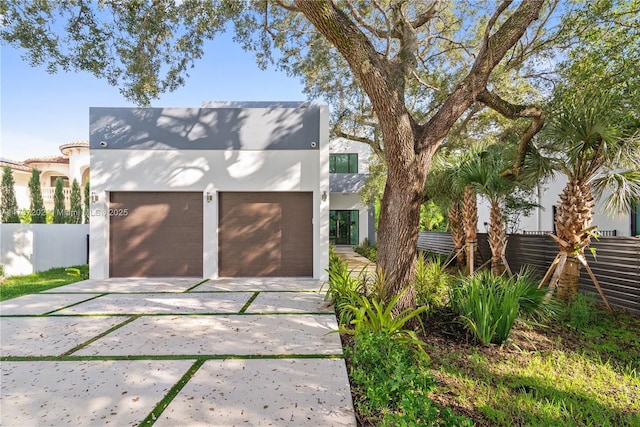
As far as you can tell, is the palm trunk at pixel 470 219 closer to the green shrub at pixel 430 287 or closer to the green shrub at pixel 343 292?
the green shrub at pixel 430 287

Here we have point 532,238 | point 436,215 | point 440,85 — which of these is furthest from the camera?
point 436,215

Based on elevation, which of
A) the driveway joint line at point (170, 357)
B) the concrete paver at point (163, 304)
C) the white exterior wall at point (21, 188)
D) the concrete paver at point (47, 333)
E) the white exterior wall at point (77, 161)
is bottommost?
the concrete paver at point (163, 304)

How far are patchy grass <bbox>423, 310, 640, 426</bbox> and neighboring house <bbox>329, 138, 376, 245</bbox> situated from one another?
1516 centimetres

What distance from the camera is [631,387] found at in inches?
122

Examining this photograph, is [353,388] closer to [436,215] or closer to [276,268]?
[276,268]

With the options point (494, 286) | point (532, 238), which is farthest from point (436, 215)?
point (494, 286)

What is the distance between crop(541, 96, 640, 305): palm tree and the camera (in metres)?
4.87

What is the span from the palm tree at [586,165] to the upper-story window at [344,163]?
48.1 feet

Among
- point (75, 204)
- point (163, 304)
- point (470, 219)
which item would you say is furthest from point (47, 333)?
point (75, 204)

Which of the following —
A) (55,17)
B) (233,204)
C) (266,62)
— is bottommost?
(233,204)

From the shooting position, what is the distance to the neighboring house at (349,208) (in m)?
19.9

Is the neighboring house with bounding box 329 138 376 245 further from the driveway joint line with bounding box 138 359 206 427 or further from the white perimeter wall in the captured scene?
the driveway joint line with bounding box 138 359 206 427

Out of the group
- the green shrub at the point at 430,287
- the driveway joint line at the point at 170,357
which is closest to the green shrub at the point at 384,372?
the driveway joint line at the point at 170,357

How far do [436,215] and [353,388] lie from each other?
58.3ft
